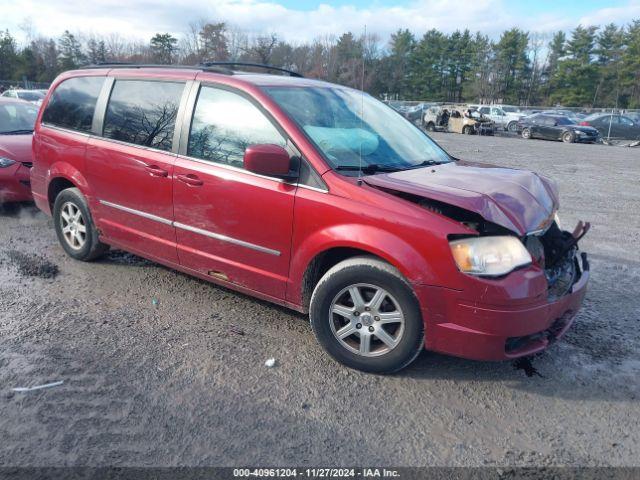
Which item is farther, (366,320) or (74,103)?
(74,103)

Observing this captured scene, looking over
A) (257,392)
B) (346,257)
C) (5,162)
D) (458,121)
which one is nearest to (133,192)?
(346,257)

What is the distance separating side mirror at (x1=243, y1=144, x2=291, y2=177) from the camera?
10.8 feet

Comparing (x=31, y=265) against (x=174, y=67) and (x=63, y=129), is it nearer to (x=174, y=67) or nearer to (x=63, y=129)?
(x=63, y=129)

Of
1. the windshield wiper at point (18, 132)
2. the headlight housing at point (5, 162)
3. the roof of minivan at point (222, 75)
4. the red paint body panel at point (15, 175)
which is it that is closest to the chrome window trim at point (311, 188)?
the roof of minivan at point (222, 75)

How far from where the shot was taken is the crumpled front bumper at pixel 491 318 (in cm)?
292

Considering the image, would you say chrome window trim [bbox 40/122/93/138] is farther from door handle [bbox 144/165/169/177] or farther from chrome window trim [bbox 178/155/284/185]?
chrome window trim [bbox 178/155/284/185]

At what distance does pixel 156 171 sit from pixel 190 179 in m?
0.40

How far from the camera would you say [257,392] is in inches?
123

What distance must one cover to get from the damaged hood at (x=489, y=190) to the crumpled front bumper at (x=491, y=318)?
37 cm

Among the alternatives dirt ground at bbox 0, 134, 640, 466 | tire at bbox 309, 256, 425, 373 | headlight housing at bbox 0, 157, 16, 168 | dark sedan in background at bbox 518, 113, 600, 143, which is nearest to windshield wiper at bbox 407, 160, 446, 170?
tire at bbox 309, 256, 425, 373

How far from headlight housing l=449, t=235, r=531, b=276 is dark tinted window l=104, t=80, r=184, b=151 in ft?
8.00

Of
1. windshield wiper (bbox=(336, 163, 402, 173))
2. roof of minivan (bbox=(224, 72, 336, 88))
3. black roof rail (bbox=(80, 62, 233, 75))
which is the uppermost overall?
black roof rail (bbox=(80, 62, 233, 75))

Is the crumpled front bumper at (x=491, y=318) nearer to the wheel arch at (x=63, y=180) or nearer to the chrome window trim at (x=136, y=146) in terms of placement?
the chrome window trim at (x=136, y=146)

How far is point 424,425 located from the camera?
9.41ft
